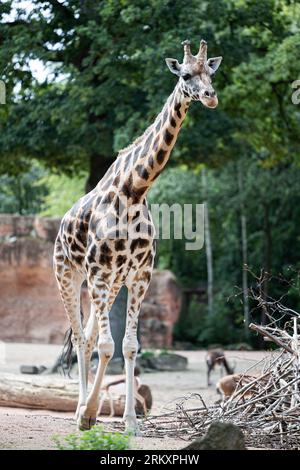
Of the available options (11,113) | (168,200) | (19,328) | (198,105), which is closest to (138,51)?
(198,105)

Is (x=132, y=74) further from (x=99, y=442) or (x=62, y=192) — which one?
(x=62, y=192)

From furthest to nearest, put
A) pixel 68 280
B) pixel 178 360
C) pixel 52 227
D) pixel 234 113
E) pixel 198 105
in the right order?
pixel 52 227 < pixel 178 360 < pixel 234 113 < pixel 198 105 < pixel 68 280

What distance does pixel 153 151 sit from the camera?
929cm

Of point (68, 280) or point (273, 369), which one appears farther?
point (68, 280)

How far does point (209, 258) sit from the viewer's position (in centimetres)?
3641

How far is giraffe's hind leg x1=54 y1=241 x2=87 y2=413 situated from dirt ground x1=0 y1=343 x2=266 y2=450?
0.78 metres

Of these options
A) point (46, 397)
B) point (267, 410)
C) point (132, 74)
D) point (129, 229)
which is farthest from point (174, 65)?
point (132, 74)

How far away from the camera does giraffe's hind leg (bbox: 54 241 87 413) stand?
10422 mm

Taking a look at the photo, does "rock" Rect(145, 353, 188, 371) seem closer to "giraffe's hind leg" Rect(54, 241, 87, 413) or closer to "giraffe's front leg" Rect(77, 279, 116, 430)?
"giraffe's hind leg" Rect(54, 241, 87, 413)

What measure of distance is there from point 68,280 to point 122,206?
1.62 metres

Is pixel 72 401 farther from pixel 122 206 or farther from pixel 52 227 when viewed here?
pixel 52 227

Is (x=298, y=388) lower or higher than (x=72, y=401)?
higher

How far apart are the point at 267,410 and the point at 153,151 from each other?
270cm

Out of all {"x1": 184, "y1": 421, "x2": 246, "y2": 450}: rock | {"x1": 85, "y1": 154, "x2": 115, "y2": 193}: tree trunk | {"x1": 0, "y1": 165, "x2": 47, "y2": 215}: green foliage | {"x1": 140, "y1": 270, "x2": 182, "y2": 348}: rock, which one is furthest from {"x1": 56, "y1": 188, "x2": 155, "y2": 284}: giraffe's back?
{"x1": 0, "y1": 165, "x2": 47, "y2": 215}: green foliage
